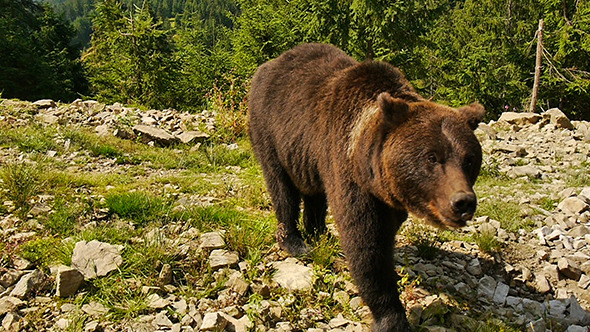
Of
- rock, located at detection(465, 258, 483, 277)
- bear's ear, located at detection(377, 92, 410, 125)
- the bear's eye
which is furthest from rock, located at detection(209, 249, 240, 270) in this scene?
rock, located at detection(465, 258, 483, 277)

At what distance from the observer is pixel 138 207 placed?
454 cm

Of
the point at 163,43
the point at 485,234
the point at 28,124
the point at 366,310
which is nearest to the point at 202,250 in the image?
the point at 366,310

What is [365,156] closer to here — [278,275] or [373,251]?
[373,251]

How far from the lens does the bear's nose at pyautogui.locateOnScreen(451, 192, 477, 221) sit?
2.39 metres

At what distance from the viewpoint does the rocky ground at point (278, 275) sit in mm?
3131

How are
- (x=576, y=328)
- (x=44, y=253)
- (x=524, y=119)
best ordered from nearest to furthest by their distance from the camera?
(x=44, y=253) → (x=576, y=328) → (x=524, y=119)

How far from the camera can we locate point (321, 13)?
15672 millimetres

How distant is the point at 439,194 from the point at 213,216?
2687 mm

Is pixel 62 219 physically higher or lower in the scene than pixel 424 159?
lower

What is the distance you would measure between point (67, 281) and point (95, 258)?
293 mm

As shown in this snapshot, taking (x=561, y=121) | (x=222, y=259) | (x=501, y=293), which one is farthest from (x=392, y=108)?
(x=561, y=121)

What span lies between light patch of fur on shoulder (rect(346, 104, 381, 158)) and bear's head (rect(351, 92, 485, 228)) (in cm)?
7

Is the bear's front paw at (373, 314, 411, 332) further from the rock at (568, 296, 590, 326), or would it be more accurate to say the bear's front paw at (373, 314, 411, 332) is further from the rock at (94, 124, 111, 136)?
the rock at (94, 124, 111, 136)

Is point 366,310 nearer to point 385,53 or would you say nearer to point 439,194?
point 439,194
